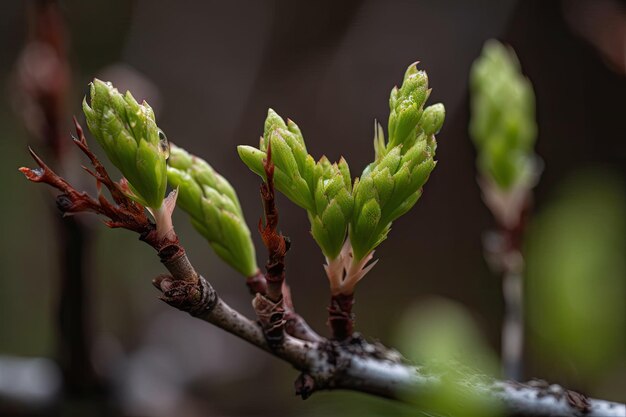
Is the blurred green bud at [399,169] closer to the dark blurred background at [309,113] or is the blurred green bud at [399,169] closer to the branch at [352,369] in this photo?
the branch at [352,369]

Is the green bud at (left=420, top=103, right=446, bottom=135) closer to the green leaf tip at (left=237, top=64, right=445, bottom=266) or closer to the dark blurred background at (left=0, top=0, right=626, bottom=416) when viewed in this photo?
the green leaf tip at (left=237, top=64, right=445, bottom=266)

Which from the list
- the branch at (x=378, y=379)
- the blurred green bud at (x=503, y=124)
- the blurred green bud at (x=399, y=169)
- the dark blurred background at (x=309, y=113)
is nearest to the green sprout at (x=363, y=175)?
the blurred green bud at (x=399, y=169)

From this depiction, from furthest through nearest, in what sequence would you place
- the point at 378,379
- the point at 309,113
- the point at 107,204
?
the point at 309,113 → the point at 378,379 → the point at 107,204

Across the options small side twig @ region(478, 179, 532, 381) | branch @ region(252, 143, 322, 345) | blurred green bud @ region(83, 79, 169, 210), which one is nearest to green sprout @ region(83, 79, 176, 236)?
blurred green bud @ region(83, 79, 169, 210)

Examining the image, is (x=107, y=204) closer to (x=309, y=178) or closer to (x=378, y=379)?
(x=309, y=178)

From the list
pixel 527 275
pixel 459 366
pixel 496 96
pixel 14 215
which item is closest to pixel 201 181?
pixel 459 366

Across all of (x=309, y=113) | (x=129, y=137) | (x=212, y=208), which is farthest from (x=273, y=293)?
(x=309, y=113)
